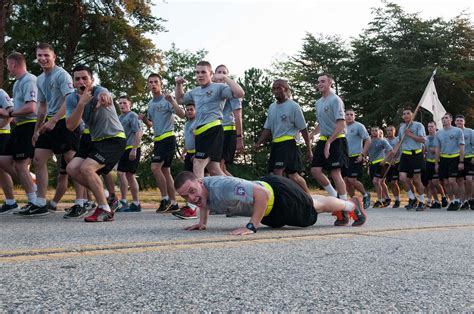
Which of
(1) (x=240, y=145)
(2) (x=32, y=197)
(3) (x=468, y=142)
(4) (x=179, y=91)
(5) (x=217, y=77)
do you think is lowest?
(2) (x=32, y=197)

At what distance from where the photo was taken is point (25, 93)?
22.7ft

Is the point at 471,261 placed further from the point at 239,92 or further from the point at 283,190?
the point at 239,92

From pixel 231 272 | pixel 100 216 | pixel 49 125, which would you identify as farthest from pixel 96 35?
pixel 231 272

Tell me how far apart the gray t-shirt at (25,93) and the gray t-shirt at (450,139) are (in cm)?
908

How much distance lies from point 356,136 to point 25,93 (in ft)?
24.4

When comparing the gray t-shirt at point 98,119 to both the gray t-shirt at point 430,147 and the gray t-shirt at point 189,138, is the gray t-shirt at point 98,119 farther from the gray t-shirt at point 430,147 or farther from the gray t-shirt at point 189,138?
the gray t-shirt at point 430,147

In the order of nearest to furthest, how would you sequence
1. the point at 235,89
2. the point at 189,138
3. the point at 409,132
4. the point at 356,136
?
the point at 235,89, the point at 189,138, the point at 356,136, the point at 409,132

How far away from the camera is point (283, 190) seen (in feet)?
15.8

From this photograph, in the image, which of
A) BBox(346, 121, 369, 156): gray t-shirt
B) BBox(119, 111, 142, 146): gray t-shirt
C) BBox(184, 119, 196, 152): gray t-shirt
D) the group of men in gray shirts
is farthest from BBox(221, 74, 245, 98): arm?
BBox(346, 121, 369, 156): gray t-shirt

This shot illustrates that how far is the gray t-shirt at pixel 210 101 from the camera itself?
6.88 meters

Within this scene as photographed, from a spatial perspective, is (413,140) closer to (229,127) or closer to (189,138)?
(229,127)

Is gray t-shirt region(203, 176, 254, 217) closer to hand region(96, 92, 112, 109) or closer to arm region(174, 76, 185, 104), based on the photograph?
hand region(96, 92, 112, 109)

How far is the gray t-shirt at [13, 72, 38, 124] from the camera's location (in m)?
6.89

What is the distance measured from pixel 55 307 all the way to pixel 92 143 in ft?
13.7
